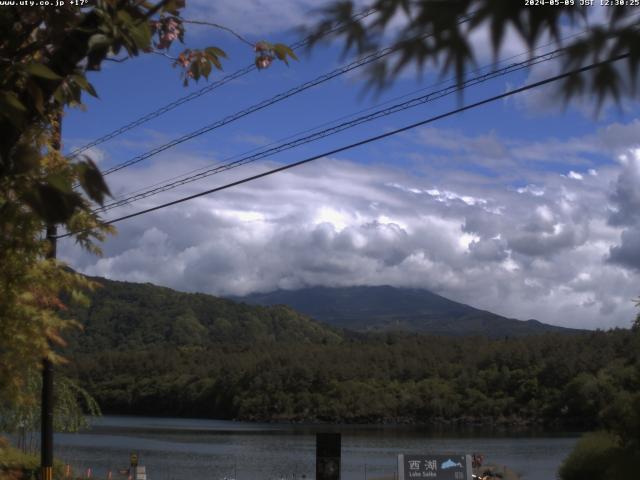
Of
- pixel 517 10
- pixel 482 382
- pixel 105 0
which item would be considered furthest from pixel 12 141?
pixel 482 382

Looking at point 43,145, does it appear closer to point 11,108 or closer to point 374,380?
point 11,108

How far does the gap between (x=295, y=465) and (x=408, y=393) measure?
54787mm

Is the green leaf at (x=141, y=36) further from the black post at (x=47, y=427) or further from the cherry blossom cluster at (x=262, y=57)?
the black post at (x=47, y=427)

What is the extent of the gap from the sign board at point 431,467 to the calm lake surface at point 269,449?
1965 centimetres

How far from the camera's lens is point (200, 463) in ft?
164

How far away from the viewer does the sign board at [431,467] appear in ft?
75.6

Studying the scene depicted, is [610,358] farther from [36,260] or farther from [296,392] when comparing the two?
[36,260]

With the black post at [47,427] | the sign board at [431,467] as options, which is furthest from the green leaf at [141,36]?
the sign board at [431,467]

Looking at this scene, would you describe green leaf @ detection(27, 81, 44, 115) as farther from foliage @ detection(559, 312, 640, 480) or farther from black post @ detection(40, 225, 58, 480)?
foliage @ detection(559, 312, 640, 480)

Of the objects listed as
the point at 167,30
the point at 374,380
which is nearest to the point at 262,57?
the point at 167,30

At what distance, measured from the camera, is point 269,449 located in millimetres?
60875

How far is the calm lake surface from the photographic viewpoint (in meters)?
46.4

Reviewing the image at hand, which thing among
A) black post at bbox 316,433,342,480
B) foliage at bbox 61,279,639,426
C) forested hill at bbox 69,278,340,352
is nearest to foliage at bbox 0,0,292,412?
black post at bbox 316,433,342,480

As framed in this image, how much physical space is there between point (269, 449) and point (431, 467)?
129 ft
